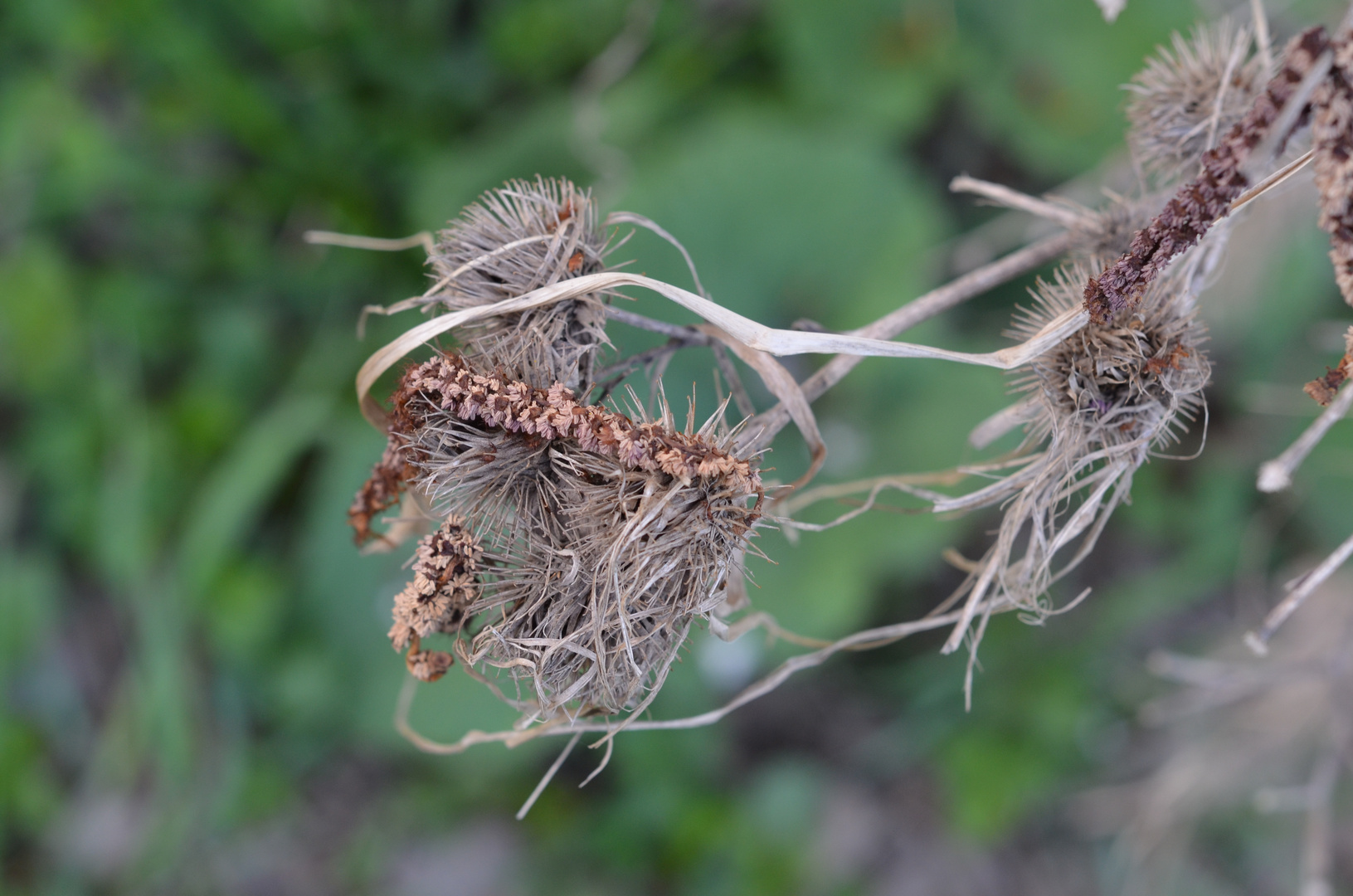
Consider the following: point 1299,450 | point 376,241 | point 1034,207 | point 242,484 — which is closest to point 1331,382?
point 1299,450

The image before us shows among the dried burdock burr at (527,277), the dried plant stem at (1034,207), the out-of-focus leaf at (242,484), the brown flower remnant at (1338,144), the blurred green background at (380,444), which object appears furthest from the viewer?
the blurred green background at (380,444)

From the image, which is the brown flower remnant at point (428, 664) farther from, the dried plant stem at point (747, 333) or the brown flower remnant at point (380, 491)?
the dried plant stem at point (747, 333)

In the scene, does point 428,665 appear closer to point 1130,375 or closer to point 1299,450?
point 1130,375

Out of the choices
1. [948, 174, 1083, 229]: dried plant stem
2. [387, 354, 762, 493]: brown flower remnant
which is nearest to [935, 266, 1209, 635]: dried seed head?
[948, 174, 1083, 229]: dried plant stem

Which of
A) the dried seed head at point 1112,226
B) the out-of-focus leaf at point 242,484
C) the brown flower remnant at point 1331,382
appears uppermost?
the out-of-focus leaf at point 242,484

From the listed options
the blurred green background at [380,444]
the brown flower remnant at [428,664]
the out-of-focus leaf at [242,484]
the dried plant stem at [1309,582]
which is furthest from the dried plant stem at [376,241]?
the out-of-focus leaf at [242,484]

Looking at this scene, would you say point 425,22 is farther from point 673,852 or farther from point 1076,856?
point 1076,856

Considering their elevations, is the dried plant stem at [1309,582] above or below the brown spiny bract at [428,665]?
below
